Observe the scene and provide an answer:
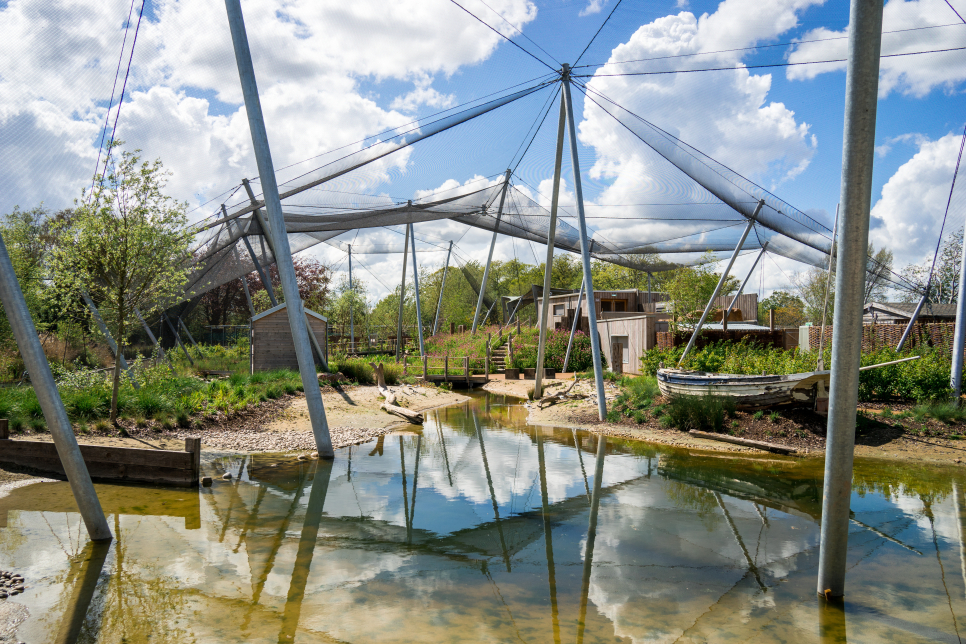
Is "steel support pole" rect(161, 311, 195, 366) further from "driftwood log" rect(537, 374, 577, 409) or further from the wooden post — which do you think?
the wooden post

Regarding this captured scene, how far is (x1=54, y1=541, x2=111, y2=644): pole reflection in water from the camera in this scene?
397 cm

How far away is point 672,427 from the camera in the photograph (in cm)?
1248

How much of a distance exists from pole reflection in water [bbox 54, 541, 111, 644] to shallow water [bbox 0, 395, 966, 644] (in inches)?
0.8

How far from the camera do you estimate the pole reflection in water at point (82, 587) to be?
3.97 m

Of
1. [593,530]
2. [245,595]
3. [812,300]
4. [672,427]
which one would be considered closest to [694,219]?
[672,427]

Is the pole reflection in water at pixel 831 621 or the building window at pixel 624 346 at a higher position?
the building window at pixel 624 346

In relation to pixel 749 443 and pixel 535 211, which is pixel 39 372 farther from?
pixel 535 211

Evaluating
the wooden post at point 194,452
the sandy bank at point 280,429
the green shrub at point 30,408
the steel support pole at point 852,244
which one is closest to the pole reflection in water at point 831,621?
the steel support pole at point 852,244

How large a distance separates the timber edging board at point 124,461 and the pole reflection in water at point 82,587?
2256 millimetres

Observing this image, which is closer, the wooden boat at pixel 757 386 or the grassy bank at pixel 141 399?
the grassy bank at pixel 141 399

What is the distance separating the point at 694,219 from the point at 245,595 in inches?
501

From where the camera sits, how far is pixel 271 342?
17.8m

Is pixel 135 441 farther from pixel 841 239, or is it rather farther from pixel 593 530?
pixel 841 239

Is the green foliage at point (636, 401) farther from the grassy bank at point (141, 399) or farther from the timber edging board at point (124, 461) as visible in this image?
the timber edging board at point (124, 461)
